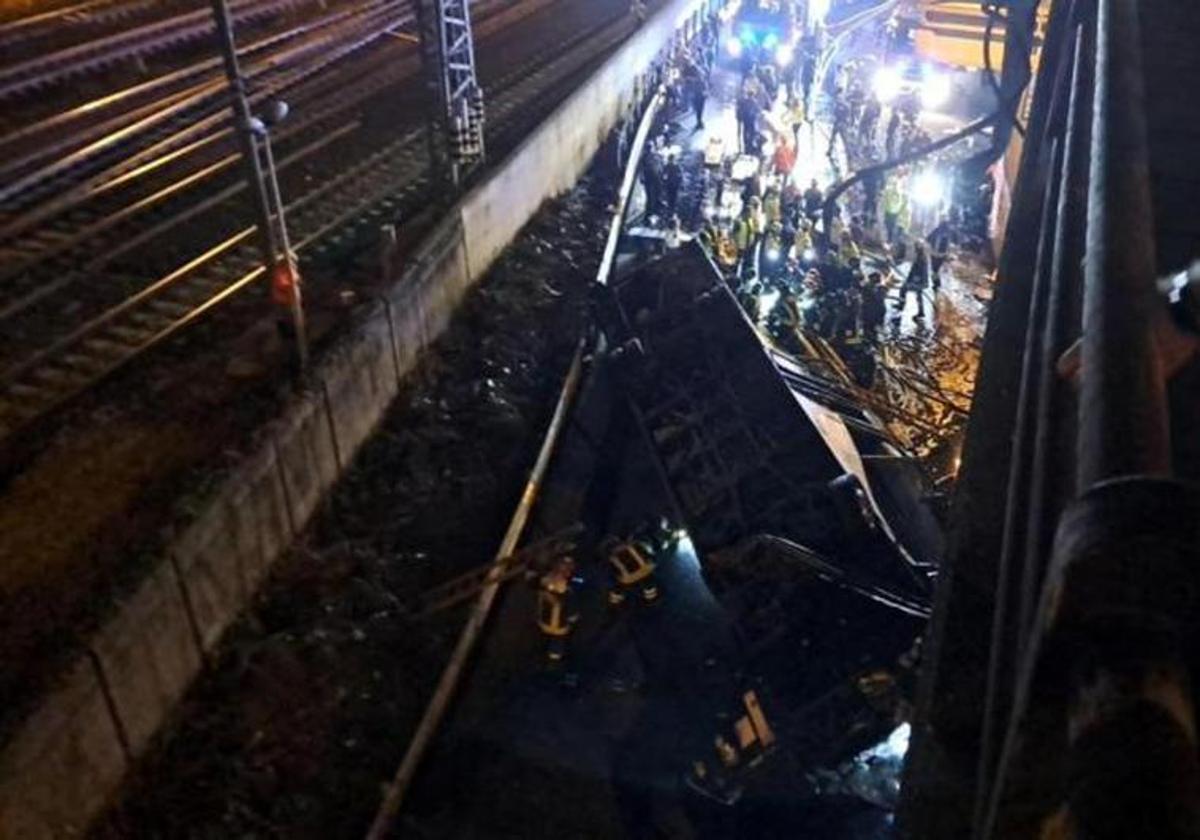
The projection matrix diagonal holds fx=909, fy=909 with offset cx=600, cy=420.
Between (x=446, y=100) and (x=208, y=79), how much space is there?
241 inches

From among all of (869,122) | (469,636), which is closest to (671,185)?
(869,122)

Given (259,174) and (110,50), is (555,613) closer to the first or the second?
(259,174)

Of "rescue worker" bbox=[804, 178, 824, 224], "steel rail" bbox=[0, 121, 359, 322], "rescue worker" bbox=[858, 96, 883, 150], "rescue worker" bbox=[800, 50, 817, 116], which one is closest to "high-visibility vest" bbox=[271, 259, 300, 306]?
"steel rail" bbox=[0, 121, 359, 322]

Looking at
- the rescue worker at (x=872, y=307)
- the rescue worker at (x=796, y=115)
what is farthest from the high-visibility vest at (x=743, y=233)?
the rescue worker at (x=796, y=115)

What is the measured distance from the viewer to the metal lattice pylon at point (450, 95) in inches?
494

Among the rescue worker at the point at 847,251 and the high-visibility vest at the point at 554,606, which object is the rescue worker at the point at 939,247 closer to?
the rescue worker at the point at 847,251

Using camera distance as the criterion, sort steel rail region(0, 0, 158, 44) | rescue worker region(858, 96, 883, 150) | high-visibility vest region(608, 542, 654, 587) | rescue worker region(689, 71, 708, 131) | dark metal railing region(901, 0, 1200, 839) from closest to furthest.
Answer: dark metal railing region(901, 0, 1200, 839), high-visibility vest region(608, 542, 654, 587), steel rail region(0, 0, 158, 44), rescue worker region(858, 96, 883, 150), rescue worker region(689, 71, 708, 131)

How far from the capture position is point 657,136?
948 inches

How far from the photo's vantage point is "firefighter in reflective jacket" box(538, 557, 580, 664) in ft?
29.9

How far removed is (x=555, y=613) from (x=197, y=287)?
18.9ft

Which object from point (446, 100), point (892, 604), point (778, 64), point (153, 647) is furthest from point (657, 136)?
point (153, 647)

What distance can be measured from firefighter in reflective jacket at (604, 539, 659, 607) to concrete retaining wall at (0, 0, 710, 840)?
10.5 feet

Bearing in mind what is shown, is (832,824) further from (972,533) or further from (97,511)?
(97,511)

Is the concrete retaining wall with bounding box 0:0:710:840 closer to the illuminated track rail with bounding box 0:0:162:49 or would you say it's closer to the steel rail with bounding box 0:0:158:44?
the illuminated track rail with bounding box 0:0:162:49
